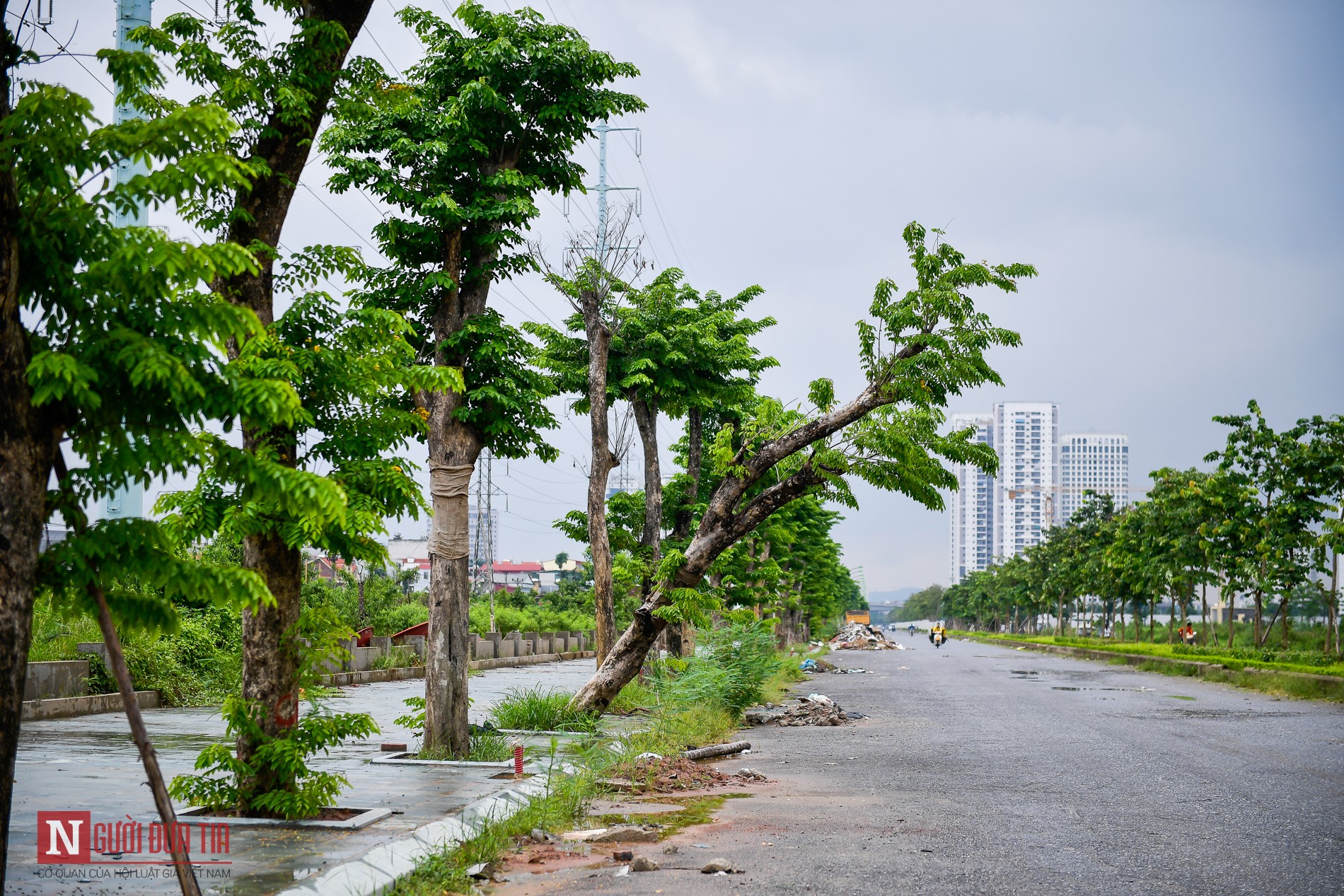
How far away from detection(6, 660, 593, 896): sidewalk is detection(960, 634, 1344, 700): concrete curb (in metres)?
18.7

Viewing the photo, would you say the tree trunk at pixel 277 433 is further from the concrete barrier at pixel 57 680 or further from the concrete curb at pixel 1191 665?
the concrete curb at pixel 1191 665

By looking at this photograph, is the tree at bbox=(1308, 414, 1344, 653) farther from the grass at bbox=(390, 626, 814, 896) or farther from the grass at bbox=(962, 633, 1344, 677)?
the grass at bbox=(390, 626, 814, 896)

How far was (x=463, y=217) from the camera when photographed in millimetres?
11727

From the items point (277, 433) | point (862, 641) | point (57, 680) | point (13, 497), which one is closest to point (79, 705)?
point (57, 680)

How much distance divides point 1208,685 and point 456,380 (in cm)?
2666

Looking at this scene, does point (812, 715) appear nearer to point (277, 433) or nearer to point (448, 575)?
point (448, 575)

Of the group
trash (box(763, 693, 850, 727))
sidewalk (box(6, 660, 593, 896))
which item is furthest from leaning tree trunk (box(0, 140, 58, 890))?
trash (box(763, 693, 850, 727))

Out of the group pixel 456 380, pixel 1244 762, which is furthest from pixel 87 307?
pixel 1244 762

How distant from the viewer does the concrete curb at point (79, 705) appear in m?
15.4

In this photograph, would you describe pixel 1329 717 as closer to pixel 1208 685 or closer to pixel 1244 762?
pixel 1244 762

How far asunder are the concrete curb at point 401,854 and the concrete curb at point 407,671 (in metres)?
7.48

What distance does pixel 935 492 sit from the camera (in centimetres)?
1473

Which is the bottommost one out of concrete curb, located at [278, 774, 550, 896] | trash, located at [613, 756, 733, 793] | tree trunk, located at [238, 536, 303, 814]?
trash, located at [613, 756, 733, 793]

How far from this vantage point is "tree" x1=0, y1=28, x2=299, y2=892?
4.63m
